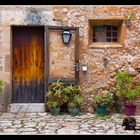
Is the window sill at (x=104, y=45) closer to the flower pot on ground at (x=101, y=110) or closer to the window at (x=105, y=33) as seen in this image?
the window at (x=105, y=33)

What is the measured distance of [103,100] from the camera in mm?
8328

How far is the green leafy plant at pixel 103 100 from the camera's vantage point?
328 inches

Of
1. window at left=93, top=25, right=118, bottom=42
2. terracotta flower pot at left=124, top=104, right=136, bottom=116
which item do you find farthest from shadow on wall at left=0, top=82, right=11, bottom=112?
terracotta flower pot at left=124, top=104, right=136, bottom=116

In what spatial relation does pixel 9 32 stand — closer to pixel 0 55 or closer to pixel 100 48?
pixel 0 55

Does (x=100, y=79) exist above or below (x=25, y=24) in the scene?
below

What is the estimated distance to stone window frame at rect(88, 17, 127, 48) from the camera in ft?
28.3

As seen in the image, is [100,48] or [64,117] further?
[100,48]

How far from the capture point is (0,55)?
28.3ft

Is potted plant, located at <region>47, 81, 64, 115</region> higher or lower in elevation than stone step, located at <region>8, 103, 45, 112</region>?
higher

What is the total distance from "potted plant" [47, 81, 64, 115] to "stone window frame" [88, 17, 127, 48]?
1269 mm

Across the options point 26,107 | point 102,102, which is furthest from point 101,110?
point 26,107

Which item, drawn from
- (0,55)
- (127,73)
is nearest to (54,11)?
(0,55)

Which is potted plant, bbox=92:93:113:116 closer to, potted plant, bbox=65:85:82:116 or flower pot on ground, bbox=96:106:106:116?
flower pot on ground, bbox=96:106:106:116

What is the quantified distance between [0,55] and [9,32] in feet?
1.97
